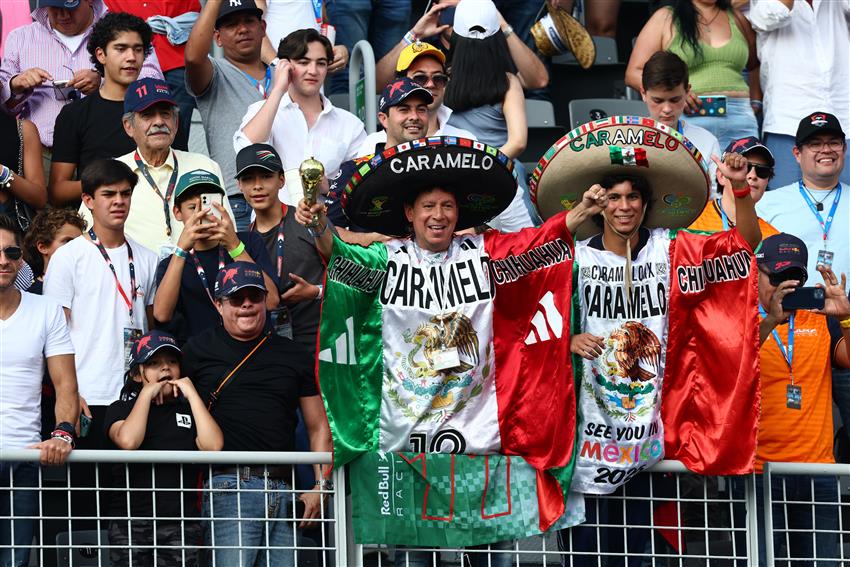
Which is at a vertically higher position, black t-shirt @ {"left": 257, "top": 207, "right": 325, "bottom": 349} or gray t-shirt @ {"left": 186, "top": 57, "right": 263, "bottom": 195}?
gray t-shirt @ {"left": 186, "top": 57, "right": 263, "bottom": 195}

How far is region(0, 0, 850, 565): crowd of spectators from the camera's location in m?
7.16

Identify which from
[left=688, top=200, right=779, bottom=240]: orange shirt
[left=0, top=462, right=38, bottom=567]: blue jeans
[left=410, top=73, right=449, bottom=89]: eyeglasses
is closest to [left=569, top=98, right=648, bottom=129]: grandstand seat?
[left=410, top=73, right=449, bottom=89]: eyeglasses

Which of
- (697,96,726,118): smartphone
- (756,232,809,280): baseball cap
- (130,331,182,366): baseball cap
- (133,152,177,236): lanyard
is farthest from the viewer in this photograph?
(697,96,726,118): smartphone

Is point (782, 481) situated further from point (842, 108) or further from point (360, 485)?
point (842, 108)

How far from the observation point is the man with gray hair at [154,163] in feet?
27.9

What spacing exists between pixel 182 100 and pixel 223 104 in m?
0.52

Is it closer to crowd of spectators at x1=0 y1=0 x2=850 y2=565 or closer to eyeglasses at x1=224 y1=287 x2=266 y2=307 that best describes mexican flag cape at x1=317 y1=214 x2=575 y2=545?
crowd of spectators at x1=0 y1=0 x2=850 y2=565

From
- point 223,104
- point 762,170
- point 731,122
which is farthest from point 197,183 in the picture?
point 731,122

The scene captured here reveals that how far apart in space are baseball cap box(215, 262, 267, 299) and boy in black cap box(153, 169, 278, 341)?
0.27m

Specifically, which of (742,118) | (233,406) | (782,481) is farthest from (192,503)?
(742,118)

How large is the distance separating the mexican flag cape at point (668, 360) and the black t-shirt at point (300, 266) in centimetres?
155

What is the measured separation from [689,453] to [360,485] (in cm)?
146

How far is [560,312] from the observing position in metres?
6.97

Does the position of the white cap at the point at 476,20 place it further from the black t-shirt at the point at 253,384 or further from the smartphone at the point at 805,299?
the black t-shirt at the point at 253,384
